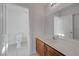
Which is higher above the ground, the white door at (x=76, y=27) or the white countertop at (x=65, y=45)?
the white door at (x=76, y=27)

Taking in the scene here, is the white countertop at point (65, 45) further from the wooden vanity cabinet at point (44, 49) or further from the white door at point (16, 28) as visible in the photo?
the white door at point (16, 28)

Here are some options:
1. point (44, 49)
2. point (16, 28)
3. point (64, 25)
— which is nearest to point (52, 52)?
point (44, 49)

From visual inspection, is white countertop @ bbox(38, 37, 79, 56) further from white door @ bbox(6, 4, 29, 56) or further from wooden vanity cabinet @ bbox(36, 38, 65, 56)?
white door @ bbox(6, 4, 29, 56)

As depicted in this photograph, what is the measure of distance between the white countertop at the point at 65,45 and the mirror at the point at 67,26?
0.07 metres

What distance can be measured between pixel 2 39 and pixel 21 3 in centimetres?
55

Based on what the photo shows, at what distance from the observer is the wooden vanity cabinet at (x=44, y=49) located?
1.59m

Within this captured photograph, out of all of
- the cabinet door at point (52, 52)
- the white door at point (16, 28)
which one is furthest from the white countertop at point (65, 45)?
the white door at point (16, 28)

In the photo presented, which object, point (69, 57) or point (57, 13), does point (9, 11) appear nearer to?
point (57, 13)

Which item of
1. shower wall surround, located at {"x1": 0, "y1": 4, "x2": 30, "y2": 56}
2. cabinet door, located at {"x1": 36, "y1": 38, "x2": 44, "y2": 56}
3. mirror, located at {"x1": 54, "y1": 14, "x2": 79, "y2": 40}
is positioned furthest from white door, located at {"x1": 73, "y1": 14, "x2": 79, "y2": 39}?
shower wall surround, located at {"x1": 0, "y1": 4, "x2": 30, "y2": 56}

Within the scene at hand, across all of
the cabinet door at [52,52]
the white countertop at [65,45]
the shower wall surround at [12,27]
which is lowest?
the cabinet door at [52,52]

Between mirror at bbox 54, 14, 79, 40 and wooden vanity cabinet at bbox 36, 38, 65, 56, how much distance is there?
0.23 meters

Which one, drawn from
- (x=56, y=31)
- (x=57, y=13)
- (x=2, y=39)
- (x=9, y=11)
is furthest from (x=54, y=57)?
(x=9, y=11)

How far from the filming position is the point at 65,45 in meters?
1.58

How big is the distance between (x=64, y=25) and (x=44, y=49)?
1.47ft
